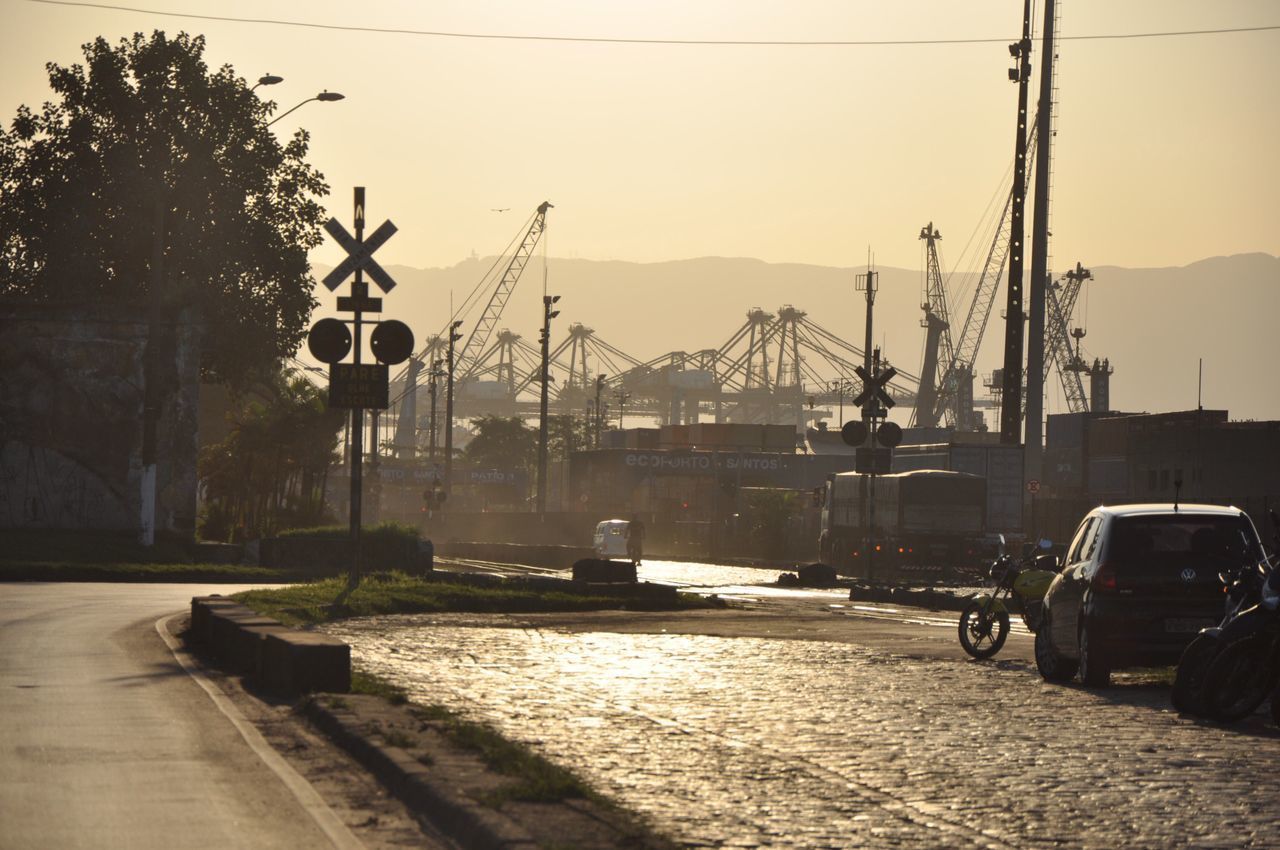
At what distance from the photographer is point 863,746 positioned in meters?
10.9

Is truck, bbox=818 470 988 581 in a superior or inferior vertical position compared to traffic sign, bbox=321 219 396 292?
inferior

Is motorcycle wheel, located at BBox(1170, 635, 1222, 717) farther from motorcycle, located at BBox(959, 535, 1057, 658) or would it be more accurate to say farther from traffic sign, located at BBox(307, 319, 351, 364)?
traffic sign, located at BBox(307, 319, 351, 364)

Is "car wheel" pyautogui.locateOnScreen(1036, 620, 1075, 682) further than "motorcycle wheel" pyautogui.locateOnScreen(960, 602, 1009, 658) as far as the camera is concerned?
No

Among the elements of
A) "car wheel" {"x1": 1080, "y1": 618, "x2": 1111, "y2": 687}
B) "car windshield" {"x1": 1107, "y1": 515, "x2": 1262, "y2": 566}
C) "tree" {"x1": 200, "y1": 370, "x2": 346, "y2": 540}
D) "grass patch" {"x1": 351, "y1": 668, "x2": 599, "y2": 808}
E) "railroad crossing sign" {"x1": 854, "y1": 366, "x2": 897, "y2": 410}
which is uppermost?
"railroad crossing sign" {"x1": 854, "y1": 366, "x2": 897, "y2": 410}

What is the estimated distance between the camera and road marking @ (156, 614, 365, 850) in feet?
26.1

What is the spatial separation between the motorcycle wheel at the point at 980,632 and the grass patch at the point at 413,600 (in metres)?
7.34

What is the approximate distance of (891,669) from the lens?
16906 millimetres

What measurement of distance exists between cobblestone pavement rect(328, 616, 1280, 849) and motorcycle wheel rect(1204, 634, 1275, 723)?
0.71ft

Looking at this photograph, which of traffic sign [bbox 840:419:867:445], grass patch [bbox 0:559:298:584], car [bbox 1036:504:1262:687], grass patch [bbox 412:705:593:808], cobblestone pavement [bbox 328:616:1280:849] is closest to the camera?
cobblestone pavement [bbox 328:616:1280:849]

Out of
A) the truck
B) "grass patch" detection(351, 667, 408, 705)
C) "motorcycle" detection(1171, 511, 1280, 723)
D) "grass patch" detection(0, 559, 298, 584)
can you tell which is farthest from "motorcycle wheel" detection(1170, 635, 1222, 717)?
the truck

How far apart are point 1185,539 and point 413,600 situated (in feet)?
39.9

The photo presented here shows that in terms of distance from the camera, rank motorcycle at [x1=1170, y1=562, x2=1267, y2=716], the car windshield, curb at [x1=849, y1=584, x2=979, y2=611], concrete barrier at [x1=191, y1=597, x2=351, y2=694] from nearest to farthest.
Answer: motorcycle at [x1=1170, y1=562, x2=1267, y2=716]
concrete barrier at [x1=191, y1=597, x2=351, y2=694]
the car windshield
curb at [x1=849, y1=584, x2=979, y2=611]

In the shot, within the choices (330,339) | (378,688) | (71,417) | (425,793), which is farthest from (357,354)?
(71,417)

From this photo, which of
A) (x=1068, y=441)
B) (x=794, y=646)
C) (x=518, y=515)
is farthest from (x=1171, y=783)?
(x=1068, y=441)
